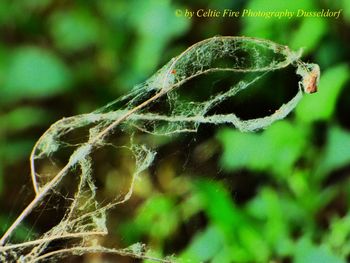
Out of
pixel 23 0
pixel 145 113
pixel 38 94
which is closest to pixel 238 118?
pixel 145 113

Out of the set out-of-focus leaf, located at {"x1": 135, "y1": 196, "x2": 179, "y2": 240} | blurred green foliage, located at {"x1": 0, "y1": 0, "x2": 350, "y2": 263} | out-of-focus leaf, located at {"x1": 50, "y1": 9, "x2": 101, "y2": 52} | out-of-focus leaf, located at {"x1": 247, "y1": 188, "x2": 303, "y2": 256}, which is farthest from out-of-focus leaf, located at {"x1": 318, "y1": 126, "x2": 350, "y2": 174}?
out-of-focus leaf, located at {"x1": 50, "y1": 9, "x2": 101, "y2": 52}

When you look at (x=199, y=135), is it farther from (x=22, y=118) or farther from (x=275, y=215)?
(x=22, y=118)

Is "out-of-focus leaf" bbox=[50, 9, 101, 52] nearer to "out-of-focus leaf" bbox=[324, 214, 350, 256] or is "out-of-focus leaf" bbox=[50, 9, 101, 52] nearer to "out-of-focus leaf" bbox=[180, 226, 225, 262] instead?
"out-of-focus leaf" bbox=[180, 226, 225, 262]

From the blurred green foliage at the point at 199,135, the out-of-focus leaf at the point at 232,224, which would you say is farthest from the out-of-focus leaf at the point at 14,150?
the out-of-focus leaf at the point at 232,224

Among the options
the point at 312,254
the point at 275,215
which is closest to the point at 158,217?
the point at 275,215

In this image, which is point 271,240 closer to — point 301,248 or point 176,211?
point 301,248

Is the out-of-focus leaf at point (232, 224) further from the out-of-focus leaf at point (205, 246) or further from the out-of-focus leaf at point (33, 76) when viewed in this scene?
the out-of-focus leaf at point (33, 76)
